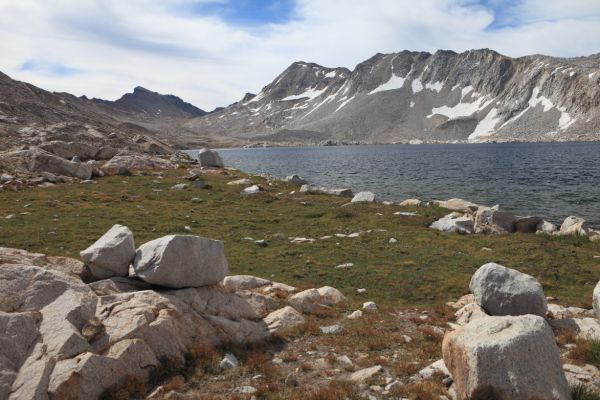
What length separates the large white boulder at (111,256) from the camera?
47.3 feet

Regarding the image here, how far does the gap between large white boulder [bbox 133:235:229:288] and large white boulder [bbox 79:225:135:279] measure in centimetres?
42

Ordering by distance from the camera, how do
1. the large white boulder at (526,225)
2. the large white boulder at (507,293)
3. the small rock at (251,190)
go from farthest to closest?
1. the small rock at (251,190)
2. the large white boulder at (526,225)
3. the large white boulder at (507,293)

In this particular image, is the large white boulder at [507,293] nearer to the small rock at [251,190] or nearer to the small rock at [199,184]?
the small rock at [251,190]

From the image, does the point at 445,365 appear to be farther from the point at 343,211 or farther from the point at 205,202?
the point at 205,202

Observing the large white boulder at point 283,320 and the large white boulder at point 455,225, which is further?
the large white boulder at point 455,225

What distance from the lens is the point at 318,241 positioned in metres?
30.1

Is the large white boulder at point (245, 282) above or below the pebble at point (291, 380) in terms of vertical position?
below

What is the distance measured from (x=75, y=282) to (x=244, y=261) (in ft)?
43.2

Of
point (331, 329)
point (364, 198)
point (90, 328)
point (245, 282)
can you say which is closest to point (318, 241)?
point (245, 282)

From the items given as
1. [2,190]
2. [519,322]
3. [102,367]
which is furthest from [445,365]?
[2,190]

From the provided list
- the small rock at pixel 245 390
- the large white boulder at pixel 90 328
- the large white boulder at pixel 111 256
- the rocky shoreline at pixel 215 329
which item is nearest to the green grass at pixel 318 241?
the rocky shoreline at pixel 215 329

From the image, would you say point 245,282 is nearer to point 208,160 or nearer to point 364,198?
point 364,198

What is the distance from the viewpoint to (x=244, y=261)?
25.2 metres

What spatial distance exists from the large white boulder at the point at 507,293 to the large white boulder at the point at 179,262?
1002 cm
